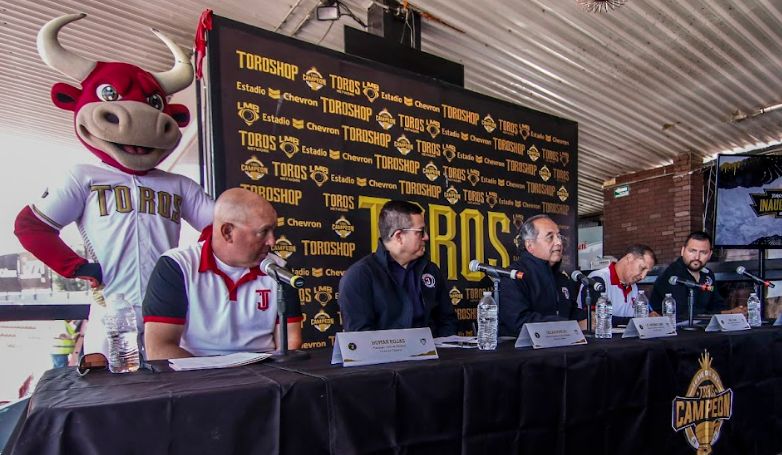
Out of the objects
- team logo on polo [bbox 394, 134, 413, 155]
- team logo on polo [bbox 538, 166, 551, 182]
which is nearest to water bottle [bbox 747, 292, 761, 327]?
team logo on polo [bbox 538, 166, 551, 182]

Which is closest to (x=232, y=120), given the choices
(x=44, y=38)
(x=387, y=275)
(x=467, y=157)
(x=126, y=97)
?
(x=126, y=97)

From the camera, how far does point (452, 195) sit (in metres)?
3.57

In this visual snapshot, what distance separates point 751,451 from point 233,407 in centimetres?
216

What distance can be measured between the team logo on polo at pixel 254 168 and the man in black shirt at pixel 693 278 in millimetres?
2960

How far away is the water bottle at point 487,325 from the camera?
5.54ft

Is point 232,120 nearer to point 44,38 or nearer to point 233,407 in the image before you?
point 44,38

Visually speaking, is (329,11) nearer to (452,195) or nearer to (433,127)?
(433,127)

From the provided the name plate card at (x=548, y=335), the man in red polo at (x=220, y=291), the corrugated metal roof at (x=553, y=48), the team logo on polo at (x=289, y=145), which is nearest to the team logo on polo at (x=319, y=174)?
the team logo on polo at (x=289, y=145)

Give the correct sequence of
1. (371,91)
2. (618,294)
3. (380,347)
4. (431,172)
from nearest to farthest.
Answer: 1. (380,347)
2. (371,91)
3. (431,172)
4. (618,294)

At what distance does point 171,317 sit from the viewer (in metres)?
1.66

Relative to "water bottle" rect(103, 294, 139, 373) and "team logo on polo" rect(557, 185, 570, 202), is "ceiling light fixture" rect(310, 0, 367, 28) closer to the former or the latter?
"team logo on polo" rect(557, 185, 570, 202)

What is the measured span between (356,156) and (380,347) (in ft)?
6.29

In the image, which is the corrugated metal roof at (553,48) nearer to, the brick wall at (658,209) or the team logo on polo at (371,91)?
the team logo on polo at (371,91)

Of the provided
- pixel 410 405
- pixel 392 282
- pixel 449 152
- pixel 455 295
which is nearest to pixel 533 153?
pixel 449 152
